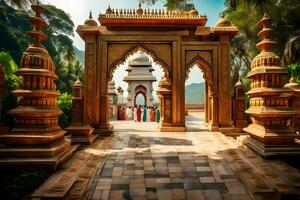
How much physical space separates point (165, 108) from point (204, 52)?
3.07 meters

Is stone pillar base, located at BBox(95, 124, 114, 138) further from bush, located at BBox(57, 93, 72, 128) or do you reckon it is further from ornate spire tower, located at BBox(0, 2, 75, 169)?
ornate spire tower, located at BBox(0, 2, 75, 169)

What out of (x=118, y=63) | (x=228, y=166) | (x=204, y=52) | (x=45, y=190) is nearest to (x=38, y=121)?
(x=45, y=190)

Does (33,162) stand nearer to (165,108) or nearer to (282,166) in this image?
(282,166)

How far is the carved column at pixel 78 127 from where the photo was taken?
8250 mm

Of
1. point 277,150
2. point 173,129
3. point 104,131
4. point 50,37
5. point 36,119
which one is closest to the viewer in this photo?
point 36,119

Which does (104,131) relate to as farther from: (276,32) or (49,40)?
(49,40)

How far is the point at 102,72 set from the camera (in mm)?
11008

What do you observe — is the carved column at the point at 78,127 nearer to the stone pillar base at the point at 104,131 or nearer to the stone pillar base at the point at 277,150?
the stone pillar base at the point at 104,131

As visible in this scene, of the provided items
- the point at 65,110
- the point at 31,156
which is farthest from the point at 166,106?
the point at 31,156

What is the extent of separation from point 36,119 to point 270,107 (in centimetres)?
565

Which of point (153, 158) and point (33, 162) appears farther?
point (153, 158)

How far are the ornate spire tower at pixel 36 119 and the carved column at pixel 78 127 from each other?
2.01 m

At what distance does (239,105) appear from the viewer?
10.7 metres

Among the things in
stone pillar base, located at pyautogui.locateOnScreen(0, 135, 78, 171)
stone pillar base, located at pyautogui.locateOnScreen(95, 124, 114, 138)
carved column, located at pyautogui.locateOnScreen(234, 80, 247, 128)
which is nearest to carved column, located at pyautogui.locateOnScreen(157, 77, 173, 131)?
stone pillar base, located at pyautogui.locateOnScreen(95, 124, 114, 138)
